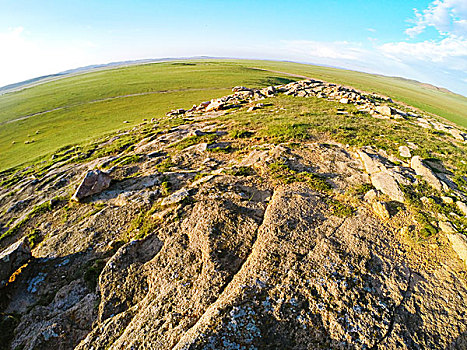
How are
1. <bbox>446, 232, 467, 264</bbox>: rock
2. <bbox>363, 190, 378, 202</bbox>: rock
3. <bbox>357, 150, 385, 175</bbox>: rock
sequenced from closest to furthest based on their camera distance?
<bbox>446, 232, 467, 264</bbox>: rock < <bbox>363, 190, 378, 202</bbox>: rock < <bbox>357, 150, 385, 175</bbox>: rock

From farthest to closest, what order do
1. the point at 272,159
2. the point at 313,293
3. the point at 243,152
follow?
the point at 243,152 → the point at 272,159 → the point at 313,293

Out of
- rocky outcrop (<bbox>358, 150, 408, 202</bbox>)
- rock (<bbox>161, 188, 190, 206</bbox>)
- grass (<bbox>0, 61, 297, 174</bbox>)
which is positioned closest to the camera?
rocky outcrop (<bbox>358, 150, 408, 202</bbox>)

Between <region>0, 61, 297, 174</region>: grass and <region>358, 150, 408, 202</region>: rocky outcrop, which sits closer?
<region>358, 150, 408, 202</region>: rocky outcrop

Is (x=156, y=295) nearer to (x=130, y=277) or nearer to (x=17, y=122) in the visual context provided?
(x=130, y=277)

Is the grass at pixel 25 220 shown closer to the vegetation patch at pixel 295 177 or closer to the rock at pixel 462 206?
the vegetation patch at pixel 295 177

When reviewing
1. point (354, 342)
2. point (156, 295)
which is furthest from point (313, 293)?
point (156, 295)

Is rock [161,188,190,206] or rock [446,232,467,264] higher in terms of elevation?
rock [161,188,190,206]

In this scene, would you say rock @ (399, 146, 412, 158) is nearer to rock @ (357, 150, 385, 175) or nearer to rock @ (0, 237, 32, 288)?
rock @ (357, 150, 385, 175)

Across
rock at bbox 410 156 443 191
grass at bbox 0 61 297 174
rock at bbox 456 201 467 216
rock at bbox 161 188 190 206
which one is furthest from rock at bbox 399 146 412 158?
grass at bbox 0 61 297 174
